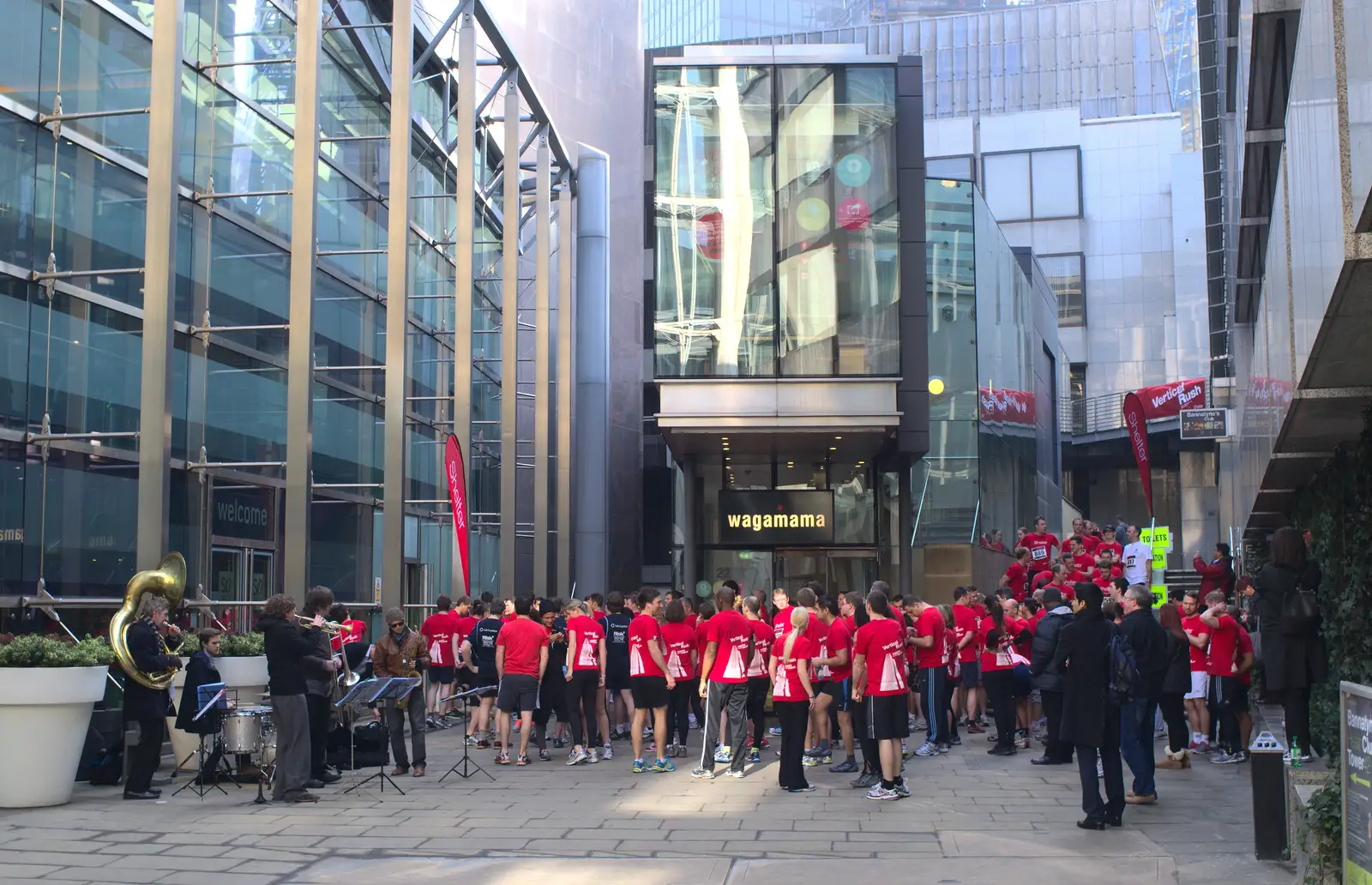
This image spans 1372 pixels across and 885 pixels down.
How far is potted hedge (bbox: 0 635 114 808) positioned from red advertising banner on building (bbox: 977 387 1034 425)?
22857mm

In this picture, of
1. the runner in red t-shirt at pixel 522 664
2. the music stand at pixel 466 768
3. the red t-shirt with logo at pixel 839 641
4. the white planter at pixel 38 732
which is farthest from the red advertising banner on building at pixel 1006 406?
the white planter at pixel 38 732

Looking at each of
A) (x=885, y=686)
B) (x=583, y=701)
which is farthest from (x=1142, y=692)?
(x=583, y=701)

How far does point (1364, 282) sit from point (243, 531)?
1763 centimetres

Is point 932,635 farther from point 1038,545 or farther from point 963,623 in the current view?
point 1038,545

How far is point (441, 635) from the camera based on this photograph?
787 inches

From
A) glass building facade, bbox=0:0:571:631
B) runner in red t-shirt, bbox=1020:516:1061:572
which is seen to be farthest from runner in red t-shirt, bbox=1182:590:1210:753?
glass building facade, bbox=0:0:571:631

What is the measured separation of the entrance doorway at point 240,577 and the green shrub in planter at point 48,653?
686cm

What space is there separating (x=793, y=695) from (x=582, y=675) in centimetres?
352

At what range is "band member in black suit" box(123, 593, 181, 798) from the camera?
41.2 ft

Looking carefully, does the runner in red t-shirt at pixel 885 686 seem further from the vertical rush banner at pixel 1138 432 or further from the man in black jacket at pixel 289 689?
the vertical rush banner at pixel 1138 432

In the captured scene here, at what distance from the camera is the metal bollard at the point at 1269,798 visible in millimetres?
9227

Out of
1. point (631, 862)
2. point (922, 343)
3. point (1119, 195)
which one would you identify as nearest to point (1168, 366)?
point (1119, 195)

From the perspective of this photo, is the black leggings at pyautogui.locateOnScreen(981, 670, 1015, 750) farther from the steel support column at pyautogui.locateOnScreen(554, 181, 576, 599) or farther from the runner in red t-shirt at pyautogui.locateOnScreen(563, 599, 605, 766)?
the steel support column at pyautogui.locateOnScreen(554, 181, 576, 599)

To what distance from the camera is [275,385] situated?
21.6 meters
